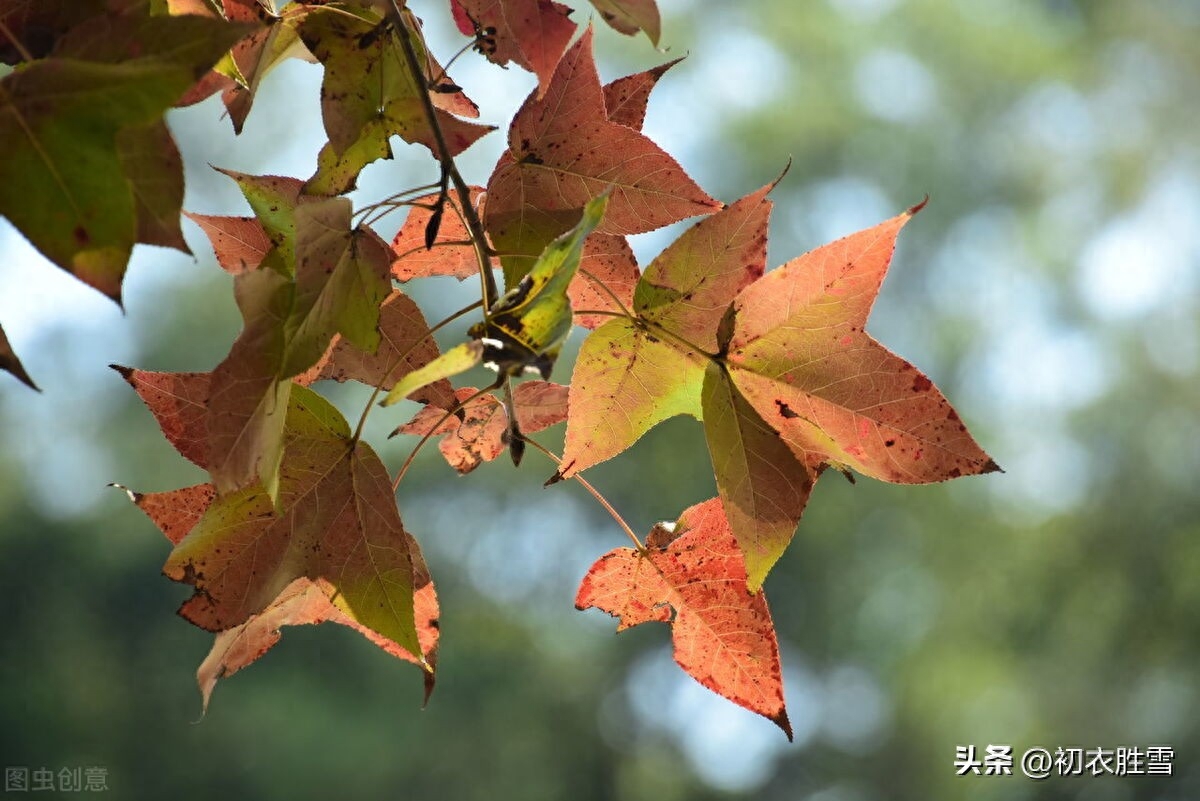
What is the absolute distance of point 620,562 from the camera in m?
0.41

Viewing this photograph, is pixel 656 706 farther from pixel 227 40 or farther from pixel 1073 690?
pixel 227 40

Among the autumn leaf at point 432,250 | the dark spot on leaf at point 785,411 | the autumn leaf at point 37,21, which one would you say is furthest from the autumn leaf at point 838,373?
the autumn leaf at point 37,21

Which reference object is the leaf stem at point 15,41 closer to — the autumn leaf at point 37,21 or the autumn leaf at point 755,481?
the autumn leaf at point 37,21

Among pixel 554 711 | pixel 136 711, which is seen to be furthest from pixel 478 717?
pixel 136 711

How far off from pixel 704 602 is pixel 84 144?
0.82ft

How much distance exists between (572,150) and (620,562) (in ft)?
0.51

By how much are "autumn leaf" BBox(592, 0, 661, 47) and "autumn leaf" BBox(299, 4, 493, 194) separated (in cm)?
6

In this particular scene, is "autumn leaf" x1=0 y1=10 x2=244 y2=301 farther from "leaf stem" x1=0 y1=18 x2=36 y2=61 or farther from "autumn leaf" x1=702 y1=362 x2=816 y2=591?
"autumn leaf" x1=702 y1=362 x2=816 y2=591

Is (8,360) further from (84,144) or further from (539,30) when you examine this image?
(539,30)

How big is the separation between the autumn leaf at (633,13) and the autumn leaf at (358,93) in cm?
6

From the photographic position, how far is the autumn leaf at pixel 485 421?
0.40m

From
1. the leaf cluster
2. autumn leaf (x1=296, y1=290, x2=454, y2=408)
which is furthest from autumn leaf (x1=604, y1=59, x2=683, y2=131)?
autumn leaf (x1=296, y1=290, x2=454, y2=408)

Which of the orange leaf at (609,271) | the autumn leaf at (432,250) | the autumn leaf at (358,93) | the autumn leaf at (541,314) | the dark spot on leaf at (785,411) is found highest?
the autumn leaf at (358,93)

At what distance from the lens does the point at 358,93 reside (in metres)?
Result: 0.33
